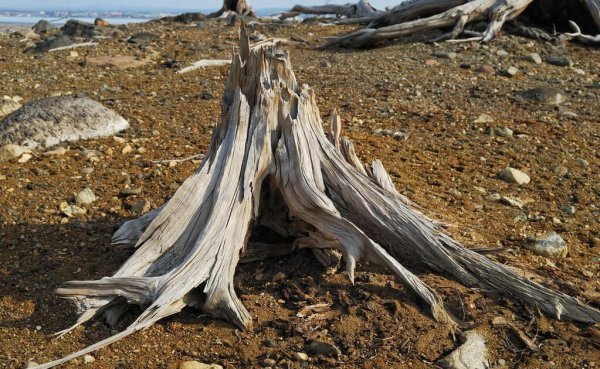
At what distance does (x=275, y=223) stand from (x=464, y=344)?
1.47 m

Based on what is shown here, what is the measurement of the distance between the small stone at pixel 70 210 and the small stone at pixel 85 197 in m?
0.08

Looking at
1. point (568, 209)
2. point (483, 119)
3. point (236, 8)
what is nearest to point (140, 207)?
point (568, 209)

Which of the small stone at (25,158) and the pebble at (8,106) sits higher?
the pebble at (8,106)

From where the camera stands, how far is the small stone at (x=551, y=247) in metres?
4.99

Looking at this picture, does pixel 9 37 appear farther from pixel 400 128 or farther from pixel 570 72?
pixel 570 72

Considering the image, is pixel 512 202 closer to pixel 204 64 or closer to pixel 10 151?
pixel 10 151

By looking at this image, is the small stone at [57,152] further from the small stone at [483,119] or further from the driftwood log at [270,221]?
the small stone at [483,119]

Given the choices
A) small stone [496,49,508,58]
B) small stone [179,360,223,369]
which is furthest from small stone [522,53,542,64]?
small stone [179,360,223,369]

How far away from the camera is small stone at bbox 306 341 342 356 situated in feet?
12.4

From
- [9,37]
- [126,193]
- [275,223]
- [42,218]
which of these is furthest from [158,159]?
[9,37]

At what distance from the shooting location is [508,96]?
917 cm

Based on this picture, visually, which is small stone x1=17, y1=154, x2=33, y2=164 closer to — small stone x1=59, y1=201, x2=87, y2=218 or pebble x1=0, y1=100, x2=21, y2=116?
small stone x1=59, y1=201, x2=87, y2=218

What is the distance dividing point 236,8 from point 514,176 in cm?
1309

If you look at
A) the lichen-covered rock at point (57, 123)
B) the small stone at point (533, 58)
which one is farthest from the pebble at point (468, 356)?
the small stone at point (533, 58)
